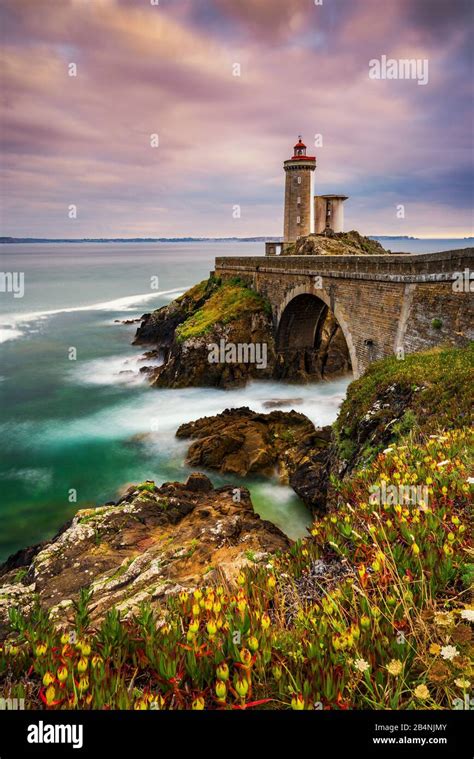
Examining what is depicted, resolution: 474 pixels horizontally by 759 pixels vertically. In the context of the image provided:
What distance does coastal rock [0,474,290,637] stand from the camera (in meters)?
5.78

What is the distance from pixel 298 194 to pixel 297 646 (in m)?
45.4

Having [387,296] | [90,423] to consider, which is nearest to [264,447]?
[387,296]

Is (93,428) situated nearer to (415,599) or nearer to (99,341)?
(415,599)

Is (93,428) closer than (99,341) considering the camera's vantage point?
Yes

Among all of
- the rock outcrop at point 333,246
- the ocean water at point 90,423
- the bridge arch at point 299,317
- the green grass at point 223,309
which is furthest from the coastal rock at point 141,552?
the rock outcrop at point 333,246

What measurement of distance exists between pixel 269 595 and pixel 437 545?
4.32 feet

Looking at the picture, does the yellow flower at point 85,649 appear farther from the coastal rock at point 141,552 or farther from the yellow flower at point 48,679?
the coastal rock at point 141,552

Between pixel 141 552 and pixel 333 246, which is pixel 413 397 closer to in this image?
pixel 141 552

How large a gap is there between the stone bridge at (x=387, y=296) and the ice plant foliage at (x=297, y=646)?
35.0 ft

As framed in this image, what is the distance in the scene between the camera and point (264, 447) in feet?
55.7

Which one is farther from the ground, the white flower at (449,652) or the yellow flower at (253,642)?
the white flower at (449,652)

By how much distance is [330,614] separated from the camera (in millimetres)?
3014

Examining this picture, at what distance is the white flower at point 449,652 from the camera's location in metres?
2.34
